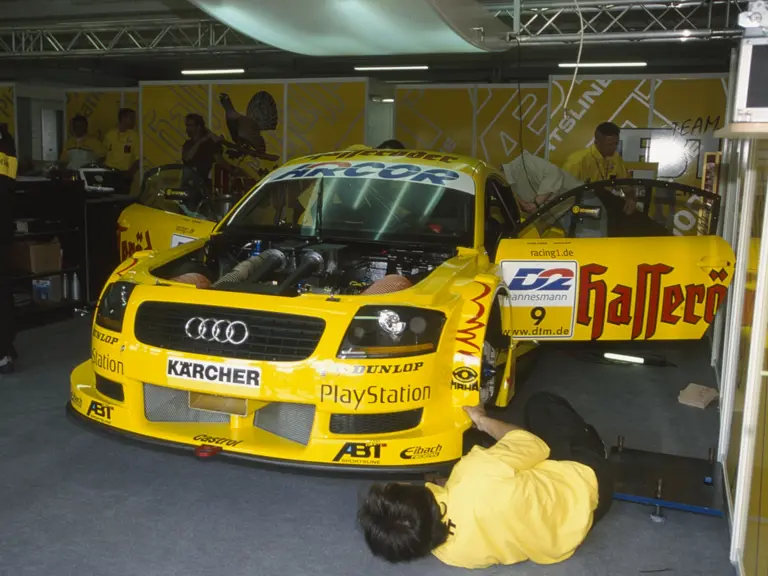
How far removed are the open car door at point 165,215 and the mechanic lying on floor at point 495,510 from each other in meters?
2.82

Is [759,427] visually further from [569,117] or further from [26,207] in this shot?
[569,117]

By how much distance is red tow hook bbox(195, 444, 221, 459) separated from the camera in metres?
3.21

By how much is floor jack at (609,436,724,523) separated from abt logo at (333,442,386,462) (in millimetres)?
1112

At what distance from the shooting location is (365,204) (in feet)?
15.5

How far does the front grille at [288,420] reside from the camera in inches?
130

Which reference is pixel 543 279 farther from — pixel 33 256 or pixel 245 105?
pixel 245 105

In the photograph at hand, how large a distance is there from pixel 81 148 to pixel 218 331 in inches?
391

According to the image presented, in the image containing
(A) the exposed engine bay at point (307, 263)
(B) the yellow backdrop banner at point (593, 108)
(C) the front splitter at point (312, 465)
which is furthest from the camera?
(B) the yellow backdrop banner at point (593, 108)

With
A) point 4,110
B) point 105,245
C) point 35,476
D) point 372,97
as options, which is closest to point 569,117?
point 372,97

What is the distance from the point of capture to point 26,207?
22.6ft

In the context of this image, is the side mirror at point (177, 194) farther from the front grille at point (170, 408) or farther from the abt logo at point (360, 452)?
the abt logo at point (360, 452)

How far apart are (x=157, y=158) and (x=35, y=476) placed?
30.3 ft

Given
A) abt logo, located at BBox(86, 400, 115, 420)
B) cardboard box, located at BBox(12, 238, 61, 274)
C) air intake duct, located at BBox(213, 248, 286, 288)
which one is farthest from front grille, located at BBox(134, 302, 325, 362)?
cardboard box, located at BBox(12, 238, 61, 274)

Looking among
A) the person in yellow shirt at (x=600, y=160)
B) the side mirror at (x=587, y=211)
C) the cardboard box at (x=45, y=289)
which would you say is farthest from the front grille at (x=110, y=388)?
the person in yellow shirt at (x=600, y=160)
